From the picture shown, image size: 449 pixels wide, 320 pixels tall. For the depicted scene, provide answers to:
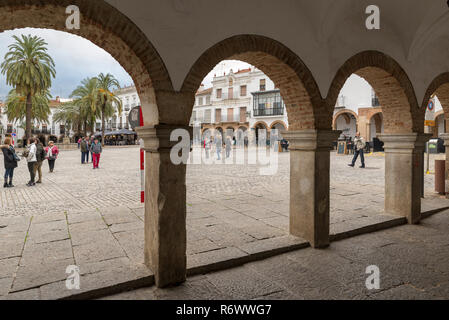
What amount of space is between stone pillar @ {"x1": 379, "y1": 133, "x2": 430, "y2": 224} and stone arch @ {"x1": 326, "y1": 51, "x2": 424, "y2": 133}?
0.60ft

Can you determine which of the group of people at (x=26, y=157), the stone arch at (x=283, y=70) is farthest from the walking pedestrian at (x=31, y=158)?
the stone arch at (x=283, y=70)

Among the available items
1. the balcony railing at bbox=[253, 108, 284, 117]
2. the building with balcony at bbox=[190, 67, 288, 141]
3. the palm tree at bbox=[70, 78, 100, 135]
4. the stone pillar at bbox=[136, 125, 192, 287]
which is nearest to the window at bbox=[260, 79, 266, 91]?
the building with balcony at bbox=[190, 67, 288, 141]

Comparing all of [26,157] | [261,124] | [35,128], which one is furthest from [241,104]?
[35,128]

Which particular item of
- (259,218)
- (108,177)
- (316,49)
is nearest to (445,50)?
(316,49)

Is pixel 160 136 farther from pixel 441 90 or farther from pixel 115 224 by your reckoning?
pixel 441 90

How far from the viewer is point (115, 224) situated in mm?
5164

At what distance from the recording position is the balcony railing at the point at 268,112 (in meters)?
34.6

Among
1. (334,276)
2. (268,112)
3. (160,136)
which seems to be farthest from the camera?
(268,112)

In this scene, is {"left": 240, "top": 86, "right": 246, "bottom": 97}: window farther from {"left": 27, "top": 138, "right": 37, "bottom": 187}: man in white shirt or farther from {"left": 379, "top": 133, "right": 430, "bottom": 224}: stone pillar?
{"left": 379, "top": 133, "right": 430, "bottom": 224}: stone pillar

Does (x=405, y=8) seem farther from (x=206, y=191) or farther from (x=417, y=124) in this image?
(x=206, y=191)

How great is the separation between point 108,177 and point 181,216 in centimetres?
841

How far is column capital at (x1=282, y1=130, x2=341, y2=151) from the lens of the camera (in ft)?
14.2

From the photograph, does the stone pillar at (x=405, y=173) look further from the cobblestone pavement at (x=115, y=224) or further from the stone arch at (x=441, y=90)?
the stone arch at (x=441, y=90)

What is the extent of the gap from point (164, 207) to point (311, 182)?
2195mm
